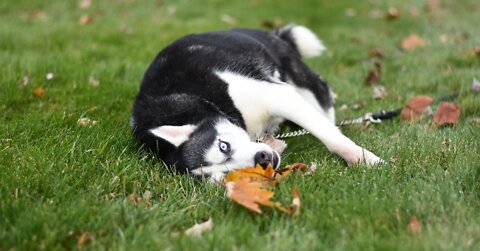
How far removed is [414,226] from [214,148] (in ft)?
4.19

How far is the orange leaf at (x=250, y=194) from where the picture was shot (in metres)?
2.38

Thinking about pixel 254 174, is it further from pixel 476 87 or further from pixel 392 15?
pixel 392 15

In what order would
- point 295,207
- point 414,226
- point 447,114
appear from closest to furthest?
point 414,226
point 295,207
point 447,114

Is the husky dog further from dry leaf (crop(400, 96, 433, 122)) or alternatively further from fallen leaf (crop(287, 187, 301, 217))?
dry leaf (crop(400, 96, 433, 122))

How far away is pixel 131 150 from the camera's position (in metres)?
3.30

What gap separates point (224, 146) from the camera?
3.03 m

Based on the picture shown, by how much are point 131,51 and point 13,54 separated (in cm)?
129

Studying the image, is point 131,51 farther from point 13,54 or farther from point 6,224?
point 6,224

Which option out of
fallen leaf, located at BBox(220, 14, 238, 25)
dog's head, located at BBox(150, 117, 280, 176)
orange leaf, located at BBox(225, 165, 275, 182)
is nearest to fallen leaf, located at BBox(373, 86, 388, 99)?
dog's head, located at BBox(150, 117, 280, 176)

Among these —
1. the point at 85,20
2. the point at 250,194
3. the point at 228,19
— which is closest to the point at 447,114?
the point at 250,194

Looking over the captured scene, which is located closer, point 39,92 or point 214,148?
point 214,148

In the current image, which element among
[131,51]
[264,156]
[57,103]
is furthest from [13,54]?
[264,156]

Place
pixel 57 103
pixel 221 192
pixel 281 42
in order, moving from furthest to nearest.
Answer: pixel 281 42, pixel 57 103, pixel 221 192

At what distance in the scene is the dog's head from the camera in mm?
2936
